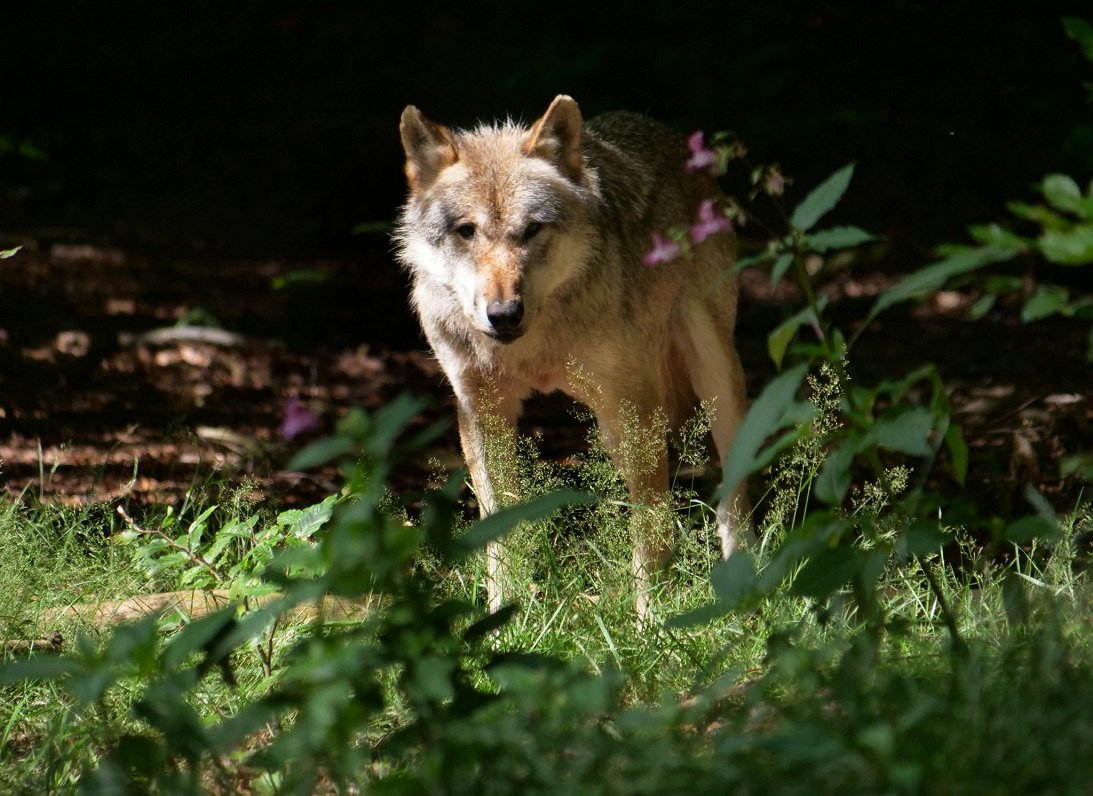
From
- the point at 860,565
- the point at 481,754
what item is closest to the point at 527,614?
the point at 860,565

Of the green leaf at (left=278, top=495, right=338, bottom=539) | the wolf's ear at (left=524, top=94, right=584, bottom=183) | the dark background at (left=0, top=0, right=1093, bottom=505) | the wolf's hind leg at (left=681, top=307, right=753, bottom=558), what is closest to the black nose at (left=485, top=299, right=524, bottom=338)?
the wolf's ear at (left=524, top=94, right=584, bottom=183)

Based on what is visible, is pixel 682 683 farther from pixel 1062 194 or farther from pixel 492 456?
pixel 1062 194

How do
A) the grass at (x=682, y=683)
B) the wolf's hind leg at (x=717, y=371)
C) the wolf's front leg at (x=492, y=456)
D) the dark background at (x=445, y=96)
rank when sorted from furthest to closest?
the dark background at (x=445, y=96)
the wolf's hind leg at (x=717, y=371)
the wolf's front leg at (x=492, y=456)
the grass at (x=682, y=683)

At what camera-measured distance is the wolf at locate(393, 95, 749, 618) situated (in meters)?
4.88

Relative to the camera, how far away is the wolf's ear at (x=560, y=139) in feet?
17.1

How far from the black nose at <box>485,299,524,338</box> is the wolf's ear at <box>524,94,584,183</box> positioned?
91 cm

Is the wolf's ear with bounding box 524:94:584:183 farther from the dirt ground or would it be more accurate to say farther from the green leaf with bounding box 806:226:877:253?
the green leaf with bounding box 806:226:877:253

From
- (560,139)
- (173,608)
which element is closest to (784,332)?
(173,608)

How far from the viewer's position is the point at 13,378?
779 cm

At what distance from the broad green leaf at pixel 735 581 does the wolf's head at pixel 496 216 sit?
2339mm

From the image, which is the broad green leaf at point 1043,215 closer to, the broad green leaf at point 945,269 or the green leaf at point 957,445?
the broad green leaf at point 945,269

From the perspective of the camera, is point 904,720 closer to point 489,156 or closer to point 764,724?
point 764,724

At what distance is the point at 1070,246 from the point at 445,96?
9621 millimetres

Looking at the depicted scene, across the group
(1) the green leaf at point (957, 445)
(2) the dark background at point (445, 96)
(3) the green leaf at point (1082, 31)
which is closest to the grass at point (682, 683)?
(1) the green leaf at point (957, 445)
